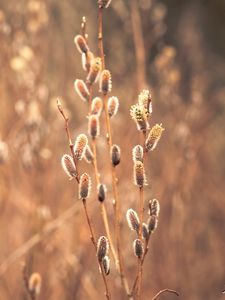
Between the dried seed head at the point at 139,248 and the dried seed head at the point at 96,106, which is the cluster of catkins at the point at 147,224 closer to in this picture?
the dried seed head at the point at 139,248

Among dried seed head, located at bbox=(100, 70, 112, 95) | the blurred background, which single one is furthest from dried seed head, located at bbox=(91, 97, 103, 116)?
the blurred background

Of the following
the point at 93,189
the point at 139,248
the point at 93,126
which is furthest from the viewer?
the point at 93,189

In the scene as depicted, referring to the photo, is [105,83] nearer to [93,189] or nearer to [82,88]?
[82,88]

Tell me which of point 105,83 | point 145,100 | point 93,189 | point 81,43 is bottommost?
point 145,100

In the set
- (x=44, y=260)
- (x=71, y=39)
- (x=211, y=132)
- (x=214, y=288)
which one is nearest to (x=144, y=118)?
(x=44, y=260)

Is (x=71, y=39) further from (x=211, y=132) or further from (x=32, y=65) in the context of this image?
(x=32, y=65)

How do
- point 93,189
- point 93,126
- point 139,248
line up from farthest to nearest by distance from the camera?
point 93,189, point 93,126, point 139,248

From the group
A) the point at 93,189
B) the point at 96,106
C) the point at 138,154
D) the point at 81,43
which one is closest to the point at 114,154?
the point at 138,154

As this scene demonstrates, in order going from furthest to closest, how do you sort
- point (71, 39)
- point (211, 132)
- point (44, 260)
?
point (71, 39), point (211, 132), point (44, 260)
